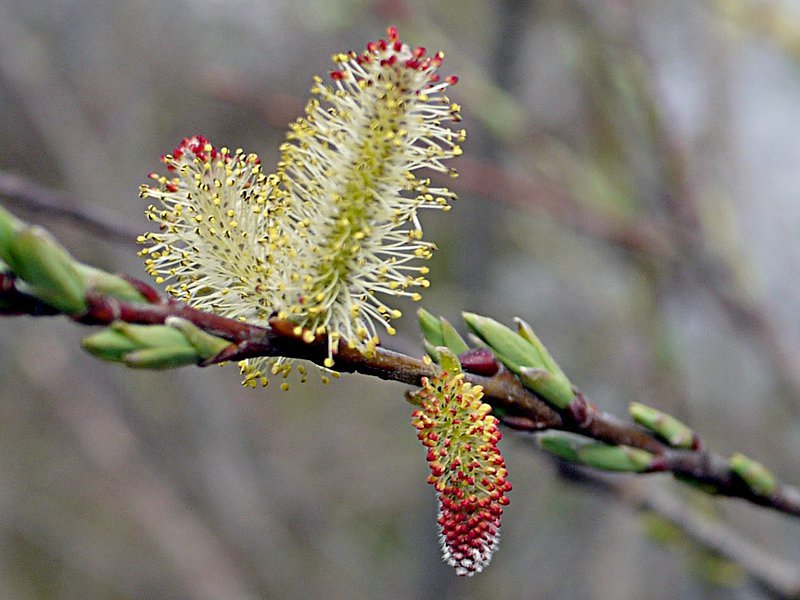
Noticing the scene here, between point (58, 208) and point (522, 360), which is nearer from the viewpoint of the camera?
point (522, 360)

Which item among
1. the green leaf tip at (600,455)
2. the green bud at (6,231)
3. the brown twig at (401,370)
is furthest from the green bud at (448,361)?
the green bud at (6,231)

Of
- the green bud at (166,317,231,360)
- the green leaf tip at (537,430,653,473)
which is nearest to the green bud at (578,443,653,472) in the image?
the green leaf tip at (537,430,653,473)

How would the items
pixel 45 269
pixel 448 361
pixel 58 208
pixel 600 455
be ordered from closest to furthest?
pixel 45 269 < pixel 448 361 < pixel 600 455 < pixel 58 208

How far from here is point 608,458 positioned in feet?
2.22

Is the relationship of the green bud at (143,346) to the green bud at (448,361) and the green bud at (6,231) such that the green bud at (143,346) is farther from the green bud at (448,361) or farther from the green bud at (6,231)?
the green bud at (448,361)

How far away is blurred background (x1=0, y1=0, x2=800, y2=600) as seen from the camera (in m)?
1.81

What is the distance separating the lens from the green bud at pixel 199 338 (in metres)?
0.51

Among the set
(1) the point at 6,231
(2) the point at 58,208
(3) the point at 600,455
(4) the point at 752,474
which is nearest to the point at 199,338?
(1) the point at 6,231

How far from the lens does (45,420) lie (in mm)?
4336

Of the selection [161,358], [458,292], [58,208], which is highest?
[458,292]

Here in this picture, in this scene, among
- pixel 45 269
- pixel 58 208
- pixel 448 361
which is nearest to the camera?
pixel 45 269

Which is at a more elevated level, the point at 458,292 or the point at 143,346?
the point at 458,292

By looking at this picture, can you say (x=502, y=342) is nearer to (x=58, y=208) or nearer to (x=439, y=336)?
(x=439, y=336)

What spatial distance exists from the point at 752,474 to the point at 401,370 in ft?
1.25
